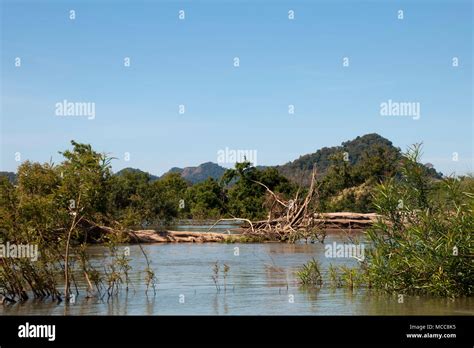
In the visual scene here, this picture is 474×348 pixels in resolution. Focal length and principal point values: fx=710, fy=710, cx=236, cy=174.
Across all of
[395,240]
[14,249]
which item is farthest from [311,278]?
[14,249]

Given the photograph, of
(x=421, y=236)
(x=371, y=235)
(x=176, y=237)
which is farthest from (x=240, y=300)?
(x=176, y=237)

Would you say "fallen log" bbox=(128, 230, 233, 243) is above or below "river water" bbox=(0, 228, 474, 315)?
above

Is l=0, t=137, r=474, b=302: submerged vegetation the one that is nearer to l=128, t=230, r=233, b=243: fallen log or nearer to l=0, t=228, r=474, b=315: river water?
l=0, t=228, r=474, b=315: river water

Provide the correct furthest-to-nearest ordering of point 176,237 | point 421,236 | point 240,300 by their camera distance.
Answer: point 176,237 → point 240,300 → point 421,236

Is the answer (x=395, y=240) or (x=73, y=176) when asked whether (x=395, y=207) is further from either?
(x=73, y=176)

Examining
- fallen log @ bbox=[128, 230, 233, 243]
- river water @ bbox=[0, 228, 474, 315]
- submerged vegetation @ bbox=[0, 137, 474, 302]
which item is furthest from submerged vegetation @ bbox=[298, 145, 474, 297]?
fallen log @ bbox=[128, 230, 233, 243]

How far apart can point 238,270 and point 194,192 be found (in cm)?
4859

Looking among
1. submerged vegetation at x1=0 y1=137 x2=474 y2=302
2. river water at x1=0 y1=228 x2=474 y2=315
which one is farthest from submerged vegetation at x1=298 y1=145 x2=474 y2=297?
river water at x1=0 y1=228 x2=474 y2=315

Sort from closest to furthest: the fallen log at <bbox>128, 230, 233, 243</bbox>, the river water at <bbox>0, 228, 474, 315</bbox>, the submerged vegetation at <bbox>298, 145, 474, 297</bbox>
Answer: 1. the river water at <bbox>0, 228, 474, 315</bbox>
2. the submerged vegetation at <bbox>298, 145, 474, 297</bbox>
3. the fallen log at <bbox>128, 230, 233, 243</bbox>

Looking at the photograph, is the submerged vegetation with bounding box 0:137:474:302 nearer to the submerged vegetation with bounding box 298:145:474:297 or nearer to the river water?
the submerged vegetation with bounding box 298:145:474:297

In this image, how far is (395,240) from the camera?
1619 centimetres

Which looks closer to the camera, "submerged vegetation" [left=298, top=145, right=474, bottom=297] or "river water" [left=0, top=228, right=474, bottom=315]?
"river water" [left=0, top=228, right=474, bottom=315]

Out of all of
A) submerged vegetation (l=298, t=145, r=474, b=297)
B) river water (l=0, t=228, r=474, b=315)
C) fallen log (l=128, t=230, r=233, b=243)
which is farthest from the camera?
fallen log (l=128, t=230, r=233, b=243)

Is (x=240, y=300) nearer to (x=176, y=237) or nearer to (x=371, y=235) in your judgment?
(x=371, y=235)
